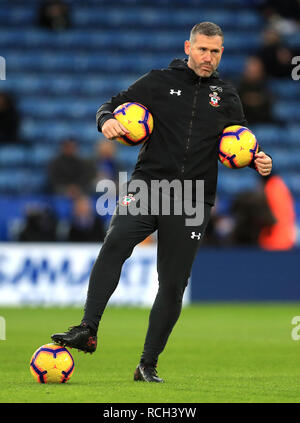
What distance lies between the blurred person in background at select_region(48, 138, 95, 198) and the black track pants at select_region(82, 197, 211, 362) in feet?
29.8

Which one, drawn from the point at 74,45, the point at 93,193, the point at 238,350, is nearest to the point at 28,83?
the point at 74,45

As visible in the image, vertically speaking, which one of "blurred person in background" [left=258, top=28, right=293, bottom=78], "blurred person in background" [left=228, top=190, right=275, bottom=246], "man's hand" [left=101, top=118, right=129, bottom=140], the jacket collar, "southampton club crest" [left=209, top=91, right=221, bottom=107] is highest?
"blurred person in background" [left=258, top=28, right=293, bottom=78]

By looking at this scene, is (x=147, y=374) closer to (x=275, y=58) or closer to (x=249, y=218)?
(x=249, y=218)

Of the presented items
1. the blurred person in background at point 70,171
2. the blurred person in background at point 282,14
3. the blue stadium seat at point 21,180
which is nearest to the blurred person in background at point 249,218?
the blurred person in background at point 70,171

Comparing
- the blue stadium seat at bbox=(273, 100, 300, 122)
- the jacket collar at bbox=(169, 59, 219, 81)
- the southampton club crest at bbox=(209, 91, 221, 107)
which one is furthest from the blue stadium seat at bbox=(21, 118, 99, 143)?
the southampton club crest at bbox=(209, 91, 221, 107)

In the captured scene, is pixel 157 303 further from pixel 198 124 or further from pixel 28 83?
pixel 28 83

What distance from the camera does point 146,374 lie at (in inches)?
254

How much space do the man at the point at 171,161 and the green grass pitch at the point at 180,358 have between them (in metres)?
0.49

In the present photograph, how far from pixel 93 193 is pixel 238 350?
6.72 meters

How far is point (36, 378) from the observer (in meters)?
6.35

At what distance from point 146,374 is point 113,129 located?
1.62 meters

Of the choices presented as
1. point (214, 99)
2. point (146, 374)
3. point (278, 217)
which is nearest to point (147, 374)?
point (146, 374)

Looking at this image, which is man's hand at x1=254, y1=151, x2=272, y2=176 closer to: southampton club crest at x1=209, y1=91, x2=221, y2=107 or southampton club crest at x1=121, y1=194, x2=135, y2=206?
southampton club crest at x1=209, y1=91, x2=221, y2=107

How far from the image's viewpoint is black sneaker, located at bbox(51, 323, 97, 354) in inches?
241
